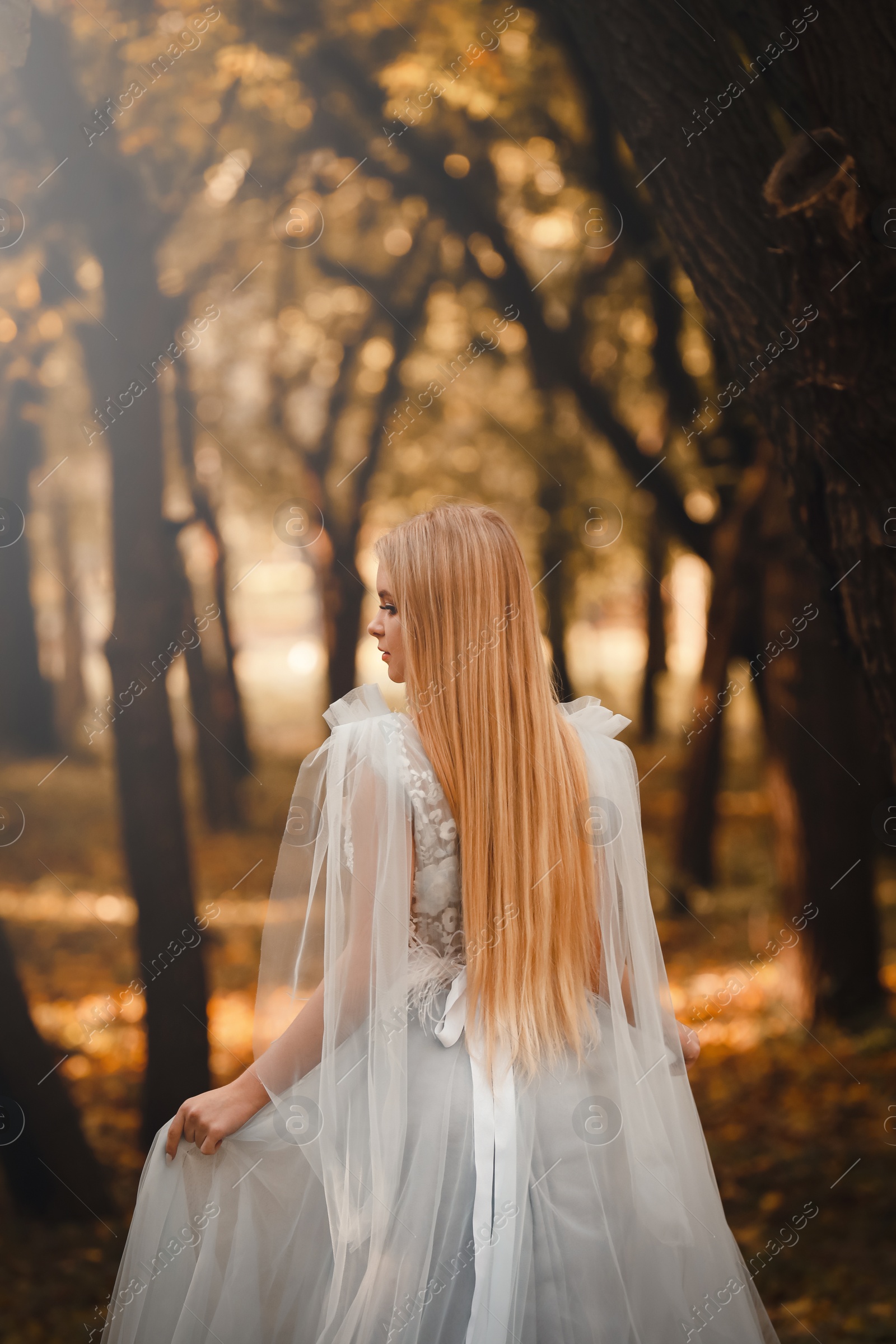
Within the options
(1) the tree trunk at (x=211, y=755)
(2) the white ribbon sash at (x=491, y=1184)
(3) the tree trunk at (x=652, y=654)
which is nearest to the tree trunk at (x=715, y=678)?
(3) the tree trunk at (x=652, y=654)

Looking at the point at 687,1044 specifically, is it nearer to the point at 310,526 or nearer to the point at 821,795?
the point at 821,795

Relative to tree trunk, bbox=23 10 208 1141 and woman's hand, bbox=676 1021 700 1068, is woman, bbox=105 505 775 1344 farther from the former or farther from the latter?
tree trunk, bbox=23 10 208 1141

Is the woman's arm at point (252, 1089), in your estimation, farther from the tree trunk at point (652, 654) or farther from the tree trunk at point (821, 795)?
the tree trunk at point (652, 654)

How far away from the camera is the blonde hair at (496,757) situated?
171 centimetres

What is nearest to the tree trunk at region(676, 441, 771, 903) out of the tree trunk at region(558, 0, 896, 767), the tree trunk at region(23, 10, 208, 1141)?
the tree trunk at region(558, 0, 896, 767)

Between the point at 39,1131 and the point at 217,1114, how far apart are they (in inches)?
107

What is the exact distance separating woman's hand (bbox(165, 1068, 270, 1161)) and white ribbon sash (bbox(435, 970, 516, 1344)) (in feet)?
1.12

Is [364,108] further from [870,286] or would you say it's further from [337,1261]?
[337,1261]

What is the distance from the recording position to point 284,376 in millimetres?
7363

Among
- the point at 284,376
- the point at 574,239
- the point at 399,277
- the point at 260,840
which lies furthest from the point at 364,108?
the point at 260,840

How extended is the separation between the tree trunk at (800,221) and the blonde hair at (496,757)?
1.21 metres

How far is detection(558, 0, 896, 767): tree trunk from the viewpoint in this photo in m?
2.36

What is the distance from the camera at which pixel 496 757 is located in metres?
1.72

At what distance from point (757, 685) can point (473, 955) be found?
15.6ft
